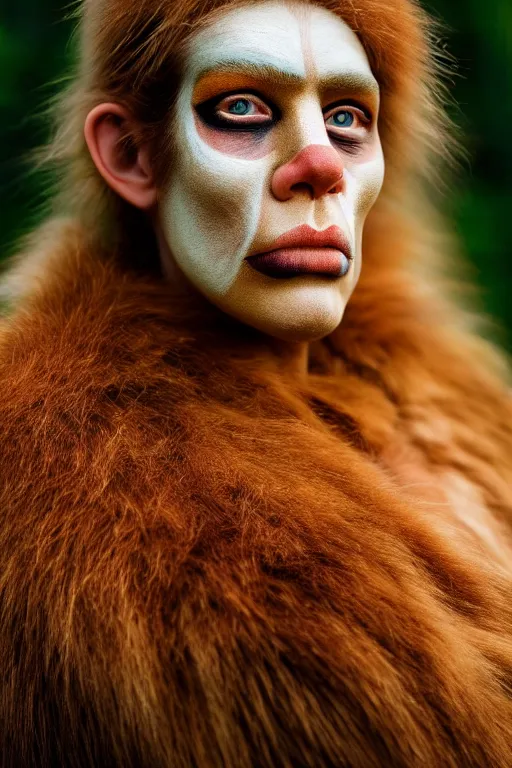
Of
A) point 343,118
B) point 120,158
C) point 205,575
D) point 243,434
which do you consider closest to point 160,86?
point 120,158

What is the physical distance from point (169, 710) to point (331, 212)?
0.55 metres

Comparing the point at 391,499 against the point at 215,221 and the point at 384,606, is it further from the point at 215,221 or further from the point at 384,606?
the point at 215,221

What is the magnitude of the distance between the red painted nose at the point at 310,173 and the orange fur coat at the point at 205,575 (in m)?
0.20

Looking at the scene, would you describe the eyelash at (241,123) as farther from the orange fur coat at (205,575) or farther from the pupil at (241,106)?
the orange fur coat at (205,575)

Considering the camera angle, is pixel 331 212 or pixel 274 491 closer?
pixel 274 491

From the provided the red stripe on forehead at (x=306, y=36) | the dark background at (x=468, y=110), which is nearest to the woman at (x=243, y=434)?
the red stripe on forehead at (x=306, y=36)

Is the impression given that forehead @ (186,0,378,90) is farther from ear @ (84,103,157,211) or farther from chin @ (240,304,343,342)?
chin @ (240,304,343,342)

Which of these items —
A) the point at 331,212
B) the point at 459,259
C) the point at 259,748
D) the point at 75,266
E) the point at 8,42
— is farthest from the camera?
the point at 8,42

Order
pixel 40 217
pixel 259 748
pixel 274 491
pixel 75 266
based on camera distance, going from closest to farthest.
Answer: pixel 259 748 → pixel 274 491 → pixel 75 266 → pixel 40 217

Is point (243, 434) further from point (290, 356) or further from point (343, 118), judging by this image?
point (343, 118)

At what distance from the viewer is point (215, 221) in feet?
3.16

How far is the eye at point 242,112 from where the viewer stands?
96 centimetres

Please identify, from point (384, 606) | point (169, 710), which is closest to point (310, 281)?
point (384, 606)

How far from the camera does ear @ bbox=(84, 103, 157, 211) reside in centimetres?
105
